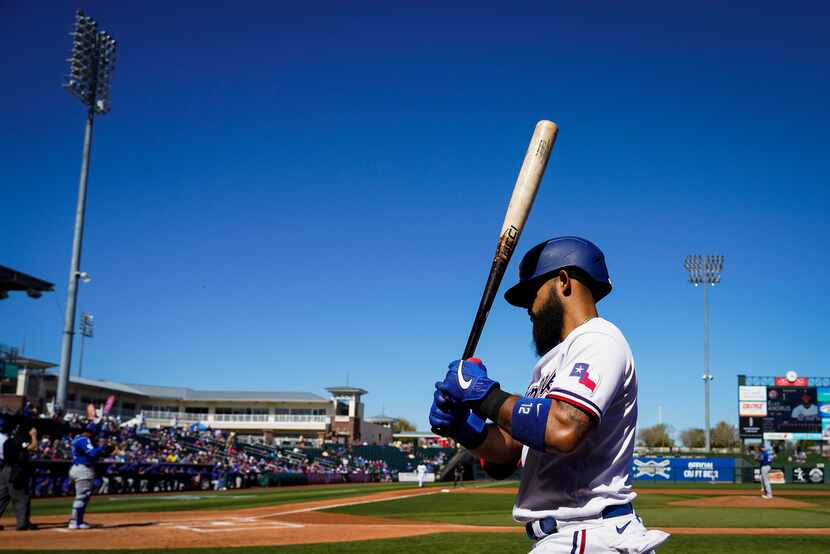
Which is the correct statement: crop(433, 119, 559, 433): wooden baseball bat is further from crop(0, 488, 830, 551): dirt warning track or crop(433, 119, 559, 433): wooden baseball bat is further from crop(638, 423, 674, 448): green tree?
crop(638, 423, 674, 448): green tree

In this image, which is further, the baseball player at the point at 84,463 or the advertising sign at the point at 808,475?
the advertising sign at the point at 808,475

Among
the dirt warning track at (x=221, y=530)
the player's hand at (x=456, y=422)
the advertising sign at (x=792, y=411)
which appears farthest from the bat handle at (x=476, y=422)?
the advertising sign at (x=792, y=411)

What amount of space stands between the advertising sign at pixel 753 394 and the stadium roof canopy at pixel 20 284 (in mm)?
38805

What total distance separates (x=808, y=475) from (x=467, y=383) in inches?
1751

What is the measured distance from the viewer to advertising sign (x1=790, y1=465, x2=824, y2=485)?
132 feet

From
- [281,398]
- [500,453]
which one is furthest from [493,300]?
[281,398]

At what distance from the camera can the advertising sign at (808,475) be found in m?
40.3

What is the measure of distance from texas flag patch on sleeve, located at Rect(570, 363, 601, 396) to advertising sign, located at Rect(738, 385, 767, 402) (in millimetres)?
46833

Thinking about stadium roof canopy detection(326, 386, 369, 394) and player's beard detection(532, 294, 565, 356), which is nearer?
player's beard detection(532, 294, 565, 356)

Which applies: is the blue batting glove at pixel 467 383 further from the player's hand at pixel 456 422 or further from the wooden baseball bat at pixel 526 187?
the wooden baseball bat at pixel 526 187

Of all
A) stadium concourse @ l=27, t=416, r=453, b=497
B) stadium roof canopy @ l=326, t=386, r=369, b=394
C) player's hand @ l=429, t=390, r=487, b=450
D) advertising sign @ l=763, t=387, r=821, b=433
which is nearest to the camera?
player's hand @ l=429, t=390, r=487, b=450

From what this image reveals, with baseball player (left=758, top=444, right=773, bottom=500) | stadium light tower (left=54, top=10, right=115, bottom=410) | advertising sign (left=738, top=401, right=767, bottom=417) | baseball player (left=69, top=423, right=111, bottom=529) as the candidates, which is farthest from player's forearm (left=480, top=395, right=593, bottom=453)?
advertising sign (left=738, top=401, right=767, bottom=417)

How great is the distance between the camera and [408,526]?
47.2 feet

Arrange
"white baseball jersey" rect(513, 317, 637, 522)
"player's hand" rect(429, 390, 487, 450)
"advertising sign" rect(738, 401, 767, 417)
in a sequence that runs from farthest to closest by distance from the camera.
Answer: "advertising sign" rect(738, 401, 767, 417) < "player's hand" rect(429, 390, 487, 450) < "white baseball jersey" rect(513, 317, 637, 522)
